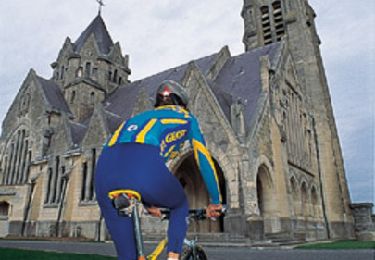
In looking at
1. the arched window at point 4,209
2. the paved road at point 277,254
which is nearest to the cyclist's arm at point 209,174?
the paved road at point 277,254

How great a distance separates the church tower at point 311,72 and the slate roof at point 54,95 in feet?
A: 60.1

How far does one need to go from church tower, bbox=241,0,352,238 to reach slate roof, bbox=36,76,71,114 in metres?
18.3

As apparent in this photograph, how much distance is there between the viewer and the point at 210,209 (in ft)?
8.20

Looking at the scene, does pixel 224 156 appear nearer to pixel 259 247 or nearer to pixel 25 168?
pixel 259 247

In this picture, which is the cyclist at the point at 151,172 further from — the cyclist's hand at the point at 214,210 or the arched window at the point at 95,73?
the arched window at the point at 95,73

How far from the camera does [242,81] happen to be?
20984 millimetres

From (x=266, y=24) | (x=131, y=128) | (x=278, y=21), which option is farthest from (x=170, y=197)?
(x=266, y=24)

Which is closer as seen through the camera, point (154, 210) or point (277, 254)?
point (154, 210)

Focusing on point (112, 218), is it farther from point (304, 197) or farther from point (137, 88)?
point (137, 88)

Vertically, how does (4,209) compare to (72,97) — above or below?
below

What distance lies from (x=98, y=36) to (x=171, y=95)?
3511 cm

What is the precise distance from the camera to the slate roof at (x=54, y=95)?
28175mm

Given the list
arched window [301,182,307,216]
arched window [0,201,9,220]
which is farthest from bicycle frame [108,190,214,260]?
arched window [0,201,9,220]

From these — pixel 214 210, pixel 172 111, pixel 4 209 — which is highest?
pixel 4 209
